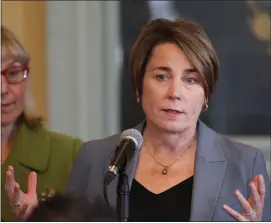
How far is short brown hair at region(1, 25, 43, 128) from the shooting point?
134cm

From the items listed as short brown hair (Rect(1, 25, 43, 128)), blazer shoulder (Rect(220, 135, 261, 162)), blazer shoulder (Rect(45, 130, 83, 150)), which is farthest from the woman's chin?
short brown hair (Rect(1, 25, 43, 128))

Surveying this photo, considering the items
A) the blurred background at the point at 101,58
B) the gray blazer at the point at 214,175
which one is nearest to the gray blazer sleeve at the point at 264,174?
the gray blazer at the point at 214,175

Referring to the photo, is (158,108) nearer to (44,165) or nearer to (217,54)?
(217,54)

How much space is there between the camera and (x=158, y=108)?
1.24 meters

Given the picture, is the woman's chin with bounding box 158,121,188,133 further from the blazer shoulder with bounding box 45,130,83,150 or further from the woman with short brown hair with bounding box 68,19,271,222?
the blazer shoulder with bounding box 45,130,83,150

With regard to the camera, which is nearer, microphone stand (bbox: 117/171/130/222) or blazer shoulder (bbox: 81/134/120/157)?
microphone stand (bbox: 117/171/130/222)

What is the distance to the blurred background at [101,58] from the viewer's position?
1.38 metres

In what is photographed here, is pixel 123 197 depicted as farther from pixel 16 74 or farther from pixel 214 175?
pixel 16 74

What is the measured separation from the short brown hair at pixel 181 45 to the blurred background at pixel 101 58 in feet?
0.32

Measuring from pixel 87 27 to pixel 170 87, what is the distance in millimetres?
312

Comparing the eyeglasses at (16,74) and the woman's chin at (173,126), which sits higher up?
the eyeglasses at (16,74)

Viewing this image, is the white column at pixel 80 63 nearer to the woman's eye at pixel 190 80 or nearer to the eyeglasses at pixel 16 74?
the eyeglasses at pixel 16 74

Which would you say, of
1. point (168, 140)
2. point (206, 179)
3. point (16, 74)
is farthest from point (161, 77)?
point (16, 74)

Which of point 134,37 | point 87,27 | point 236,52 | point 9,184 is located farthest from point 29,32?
point 236,52
